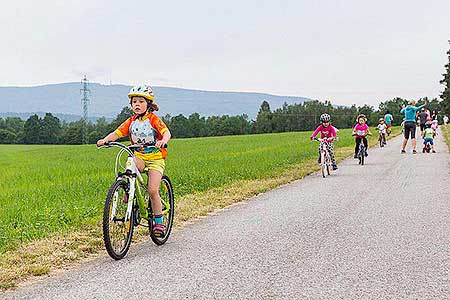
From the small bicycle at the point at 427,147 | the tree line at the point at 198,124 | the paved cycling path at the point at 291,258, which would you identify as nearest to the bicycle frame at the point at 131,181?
the paved cycling path at the point at 291,258

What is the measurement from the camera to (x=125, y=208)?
23.6 ft

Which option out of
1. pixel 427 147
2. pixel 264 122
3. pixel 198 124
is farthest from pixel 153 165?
pixel 264 122

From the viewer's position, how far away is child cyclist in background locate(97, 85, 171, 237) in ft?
24.5

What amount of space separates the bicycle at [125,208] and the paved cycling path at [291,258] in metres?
0.22

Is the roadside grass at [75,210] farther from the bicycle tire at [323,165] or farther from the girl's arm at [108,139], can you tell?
the girl's arm at [108,139]

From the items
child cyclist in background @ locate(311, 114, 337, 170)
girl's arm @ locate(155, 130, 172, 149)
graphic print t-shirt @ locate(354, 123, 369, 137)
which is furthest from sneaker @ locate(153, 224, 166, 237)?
graphic print t-shirt @ locate(354, 123, 369, 137)

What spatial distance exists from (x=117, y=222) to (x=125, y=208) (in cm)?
24

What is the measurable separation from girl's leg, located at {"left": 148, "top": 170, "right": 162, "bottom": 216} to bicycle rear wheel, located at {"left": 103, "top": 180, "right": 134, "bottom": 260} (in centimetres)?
43

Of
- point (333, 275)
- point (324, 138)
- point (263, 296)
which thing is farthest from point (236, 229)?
point (324, 138)

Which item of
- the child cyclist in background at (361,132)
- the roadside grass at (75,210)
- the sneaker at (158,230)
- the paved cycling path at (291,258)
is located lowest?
the roadside grass at (75,210)

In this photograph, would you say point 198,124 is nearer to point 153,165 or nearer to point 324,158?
point 324,158

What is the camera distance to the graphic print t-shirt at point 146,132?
7.51 meters

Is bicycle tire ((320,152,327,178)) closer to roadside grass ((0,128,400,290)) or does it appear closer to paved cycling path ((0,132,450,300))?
roadside grass ((0,128,400,290))

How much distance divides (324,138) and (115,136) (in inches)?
425
